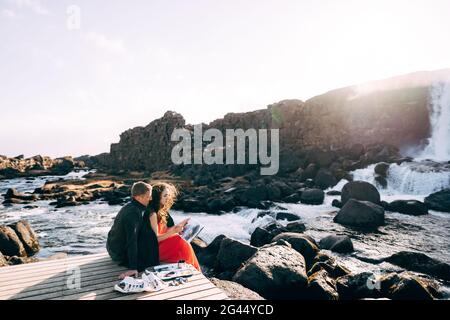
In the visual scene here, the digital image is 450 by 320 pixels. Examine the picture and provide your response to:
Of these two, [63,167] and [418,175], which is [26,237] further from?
[63,167]

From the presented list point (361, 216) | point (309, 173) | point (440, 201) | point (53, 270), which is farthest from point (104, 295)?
point (309, 173)

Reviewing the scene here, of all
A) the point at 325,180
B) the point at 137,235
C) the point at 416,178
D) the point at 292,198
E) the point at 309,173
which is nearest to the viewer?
the point at 137,235

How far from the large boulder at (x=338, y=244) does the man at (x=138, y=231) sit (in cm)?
954

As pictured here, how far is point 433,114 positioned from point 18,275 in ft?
174

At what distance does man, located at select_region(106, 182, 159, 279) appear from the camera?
16.3ft

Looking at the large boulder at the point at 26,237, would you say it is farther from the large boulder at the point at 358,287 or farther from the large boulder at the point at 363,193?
the large boulder at the point at 363,193

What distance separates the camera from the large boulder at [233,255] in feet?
33.1

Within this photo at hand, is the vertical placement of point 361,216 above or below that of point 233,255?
below

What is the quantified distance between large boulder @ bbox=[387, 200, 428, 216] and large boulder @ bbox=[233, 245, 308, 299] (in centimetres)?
1442

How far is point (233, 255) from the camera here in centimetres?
1027

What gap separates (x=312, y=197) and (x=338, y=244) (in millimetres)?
12116

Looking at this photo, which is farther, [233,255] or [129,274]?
[233,255]

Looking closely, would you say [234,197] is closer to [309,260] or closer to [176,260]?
[309,260]

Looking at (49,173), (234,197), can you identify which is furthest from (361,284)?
(49,173)
